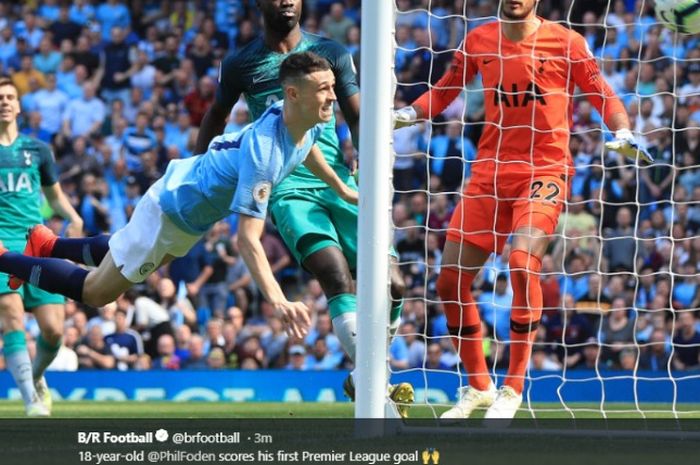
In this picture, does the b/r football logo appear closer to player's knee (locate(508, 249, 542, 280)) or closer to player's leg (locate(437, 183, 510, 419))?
player's leg (locate(437, 183, 510, 419))

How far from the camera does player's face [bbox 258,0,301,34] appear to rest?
7785 millimetres

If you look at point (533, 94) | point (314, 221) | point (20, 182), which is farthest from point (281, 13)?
point (20, 182)

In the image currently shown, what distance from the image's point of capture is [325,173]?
7.63m

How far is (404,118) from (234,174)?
112cm

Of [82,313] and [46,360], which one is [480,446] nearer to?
[46,360]

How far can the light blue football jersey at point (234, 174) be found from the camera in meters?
6.33

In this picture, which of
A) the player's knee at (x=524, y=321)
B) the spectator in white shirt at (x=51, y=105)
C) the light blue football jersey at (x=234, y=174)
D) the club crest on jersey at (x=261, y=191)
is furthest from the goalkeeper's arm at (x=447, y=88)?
the spectator in white shirt at (x=51, y=105)

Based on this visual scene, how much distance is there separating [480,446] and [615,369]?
23.0ft

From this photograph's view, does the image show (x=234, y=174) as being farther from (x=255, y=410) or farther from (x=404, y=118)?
(x=255, y=410)

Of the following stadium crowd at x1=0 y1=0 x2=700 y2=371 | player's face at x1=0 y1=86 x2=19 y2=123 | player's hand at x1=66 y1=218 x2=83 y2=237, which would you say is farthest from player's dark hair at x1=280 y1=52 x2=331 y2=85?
stadium crowd at x1=0 y1=0 x2=700 y2=371

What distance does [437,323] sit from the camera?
14.0 m

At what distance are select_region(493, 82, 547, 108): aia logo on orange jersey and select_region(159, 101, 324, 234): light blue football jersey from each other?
1.29 meters

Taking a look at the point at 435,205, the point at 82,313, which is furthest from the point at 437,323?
the point at 82,313

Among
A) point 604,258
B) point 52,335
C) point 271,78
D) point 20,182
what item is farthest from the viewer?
point 604,258
